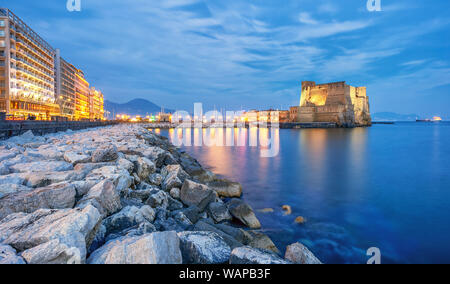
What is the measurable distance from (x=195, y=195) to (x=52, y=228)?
4.07m

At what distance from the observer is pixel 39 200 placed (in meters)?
3.21

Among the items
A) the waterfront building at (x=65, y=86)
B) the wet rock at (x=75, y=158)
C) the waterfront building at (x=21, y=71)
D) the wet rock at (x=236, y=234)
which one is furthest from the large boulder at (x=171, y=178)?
the waterfront building at (x=65, y=86)

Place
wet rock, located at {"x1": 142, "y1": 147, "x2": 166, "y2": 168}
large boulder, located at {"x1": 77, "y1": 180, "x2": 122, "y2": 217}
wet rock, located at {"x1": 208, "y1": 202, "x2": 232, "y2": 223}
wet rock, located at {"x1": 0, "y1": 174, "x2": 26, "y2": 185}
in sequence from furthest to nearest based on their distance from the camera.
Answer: wet rock, located at {"x1": 142, "y1": 147, "x2": 166, "y2": 168}, wet rock, located at {"x1": 208, "y1": 202, "x2": 232, "y2": 223}, wet rock, located at {"x1": 0, "y1": 174, "x2": 26, "y2": 185}, large boulder, located at {"x1": 77, "y1": 180, "x2": 122, "y2": 217}

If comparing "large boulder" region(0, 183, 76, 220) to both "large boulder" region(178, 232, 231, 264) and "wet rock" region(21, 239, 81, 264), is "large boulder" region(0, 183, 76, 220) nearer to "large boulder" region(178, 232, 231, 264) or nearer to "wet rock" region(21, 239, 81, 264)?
"wet rock" region(21, 239, 81, 264)

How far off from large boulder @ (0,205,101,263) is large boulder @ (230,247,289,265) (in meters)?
1.45

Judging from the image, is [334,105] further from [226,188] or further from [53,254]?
[53,254]

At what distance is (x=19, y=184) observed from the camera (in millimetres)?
3822

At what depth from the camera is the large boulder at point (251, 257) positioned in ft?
8.16

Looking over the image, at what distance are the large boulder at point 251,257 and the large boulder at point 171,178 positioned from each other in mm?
4522

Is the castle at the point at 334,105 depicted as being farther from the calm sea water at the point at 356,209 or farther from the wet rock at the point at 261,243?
the wet rock at the point at 261,243

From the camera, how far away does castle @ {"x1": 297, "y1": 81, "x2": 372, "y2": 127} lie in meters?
100

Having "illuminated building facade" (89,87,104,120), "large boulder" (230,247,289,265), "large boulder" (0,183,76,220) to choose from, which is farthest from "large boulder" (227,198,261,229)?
"illuminated building facade" (89,87,104,120)

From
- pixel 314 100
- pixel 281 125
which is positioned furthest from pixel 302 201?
pixel 314 100
